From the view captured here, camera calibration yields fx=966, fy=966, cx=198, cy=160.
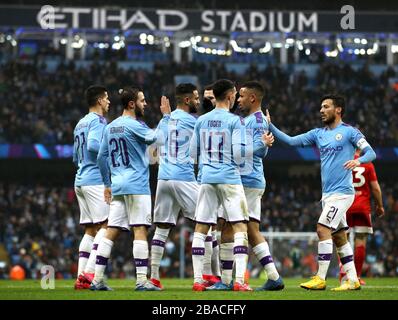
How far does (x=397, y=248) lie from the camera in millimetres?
33625

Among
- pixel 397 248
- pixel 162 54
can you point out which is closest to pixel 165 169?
pixel 397 248

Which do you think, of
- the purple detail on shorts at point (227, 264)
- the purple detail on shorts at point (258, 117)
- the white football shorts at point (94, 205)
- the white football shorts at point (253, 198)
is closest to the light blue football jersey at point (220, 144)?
the purple detail on shorts at point (258, 117)

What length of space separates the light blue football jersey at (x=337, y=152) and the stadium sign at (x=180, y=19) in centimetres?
2459

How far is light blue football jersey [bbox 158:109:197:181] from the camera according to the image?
13086mm

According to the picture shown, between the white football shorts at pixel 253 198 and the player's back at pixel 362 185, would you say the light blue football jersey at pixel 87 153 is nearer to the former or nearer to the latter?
the white football shorts at pixel 253 198

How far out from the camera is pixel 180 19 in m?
37.8

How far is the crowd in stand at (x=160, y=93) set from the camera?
37.3 m

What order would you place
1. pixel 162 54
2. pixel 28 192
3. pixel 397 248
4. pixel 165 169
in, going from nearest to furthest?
pixel 165 169
pixel 397 248
pixel 28 192
pixel 162 54

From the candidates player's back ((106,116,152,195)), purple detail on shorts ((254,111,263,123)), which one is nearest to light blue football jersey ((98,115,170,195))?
player's back ((106,116,152,195))

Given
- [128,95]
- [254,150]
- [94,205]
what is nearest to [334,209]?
[254,150]

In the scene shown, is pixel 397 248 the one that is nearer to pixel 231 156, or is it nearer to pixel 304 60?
pixel 304 60

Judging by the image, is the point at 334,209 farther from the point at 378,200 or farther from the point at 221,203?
the point at 378,200
